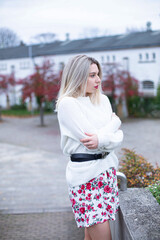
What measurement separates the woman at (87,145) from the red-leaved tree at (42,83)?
1581 cm

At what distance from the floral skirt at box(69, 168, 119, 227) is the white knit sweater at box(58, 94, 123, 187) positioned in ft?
0.18

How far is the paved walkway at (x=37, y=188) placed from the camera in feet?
13.6

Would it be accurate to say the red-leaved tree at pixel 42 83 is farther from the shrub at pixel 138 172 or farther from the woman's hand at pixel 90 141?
the woman's hand at pixel 90 141

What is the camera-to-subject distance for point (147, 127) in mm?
17516

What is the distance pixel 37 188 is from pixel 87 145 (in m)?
4.39

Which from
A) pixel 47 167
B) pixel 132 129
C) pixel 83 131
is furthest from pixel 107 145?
pixel 132 129

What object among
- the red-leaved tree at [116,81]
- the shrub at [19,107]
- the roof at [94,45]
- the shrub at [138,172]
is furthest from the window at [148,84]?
the shrub at [138,172]

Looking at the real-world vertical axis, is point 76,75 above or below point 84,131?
above

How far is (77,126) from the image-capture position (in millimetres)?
2236

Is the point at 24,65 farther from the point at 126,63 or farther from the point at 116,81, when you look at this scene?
the point at 116,81

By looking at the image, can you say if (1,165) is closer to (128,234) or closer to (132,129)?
(128,234)

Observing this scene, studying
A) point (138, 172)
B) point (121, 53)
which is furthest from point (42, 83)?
point (138, 172)

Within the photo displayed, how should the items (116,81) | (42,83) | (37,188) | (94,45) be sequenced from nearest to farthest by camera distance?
(37,188) → (42,83) → (116,81) → (94,45)

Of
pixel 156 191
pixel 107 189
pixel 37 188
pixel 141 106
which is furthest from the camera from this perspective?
pixel 141 106
